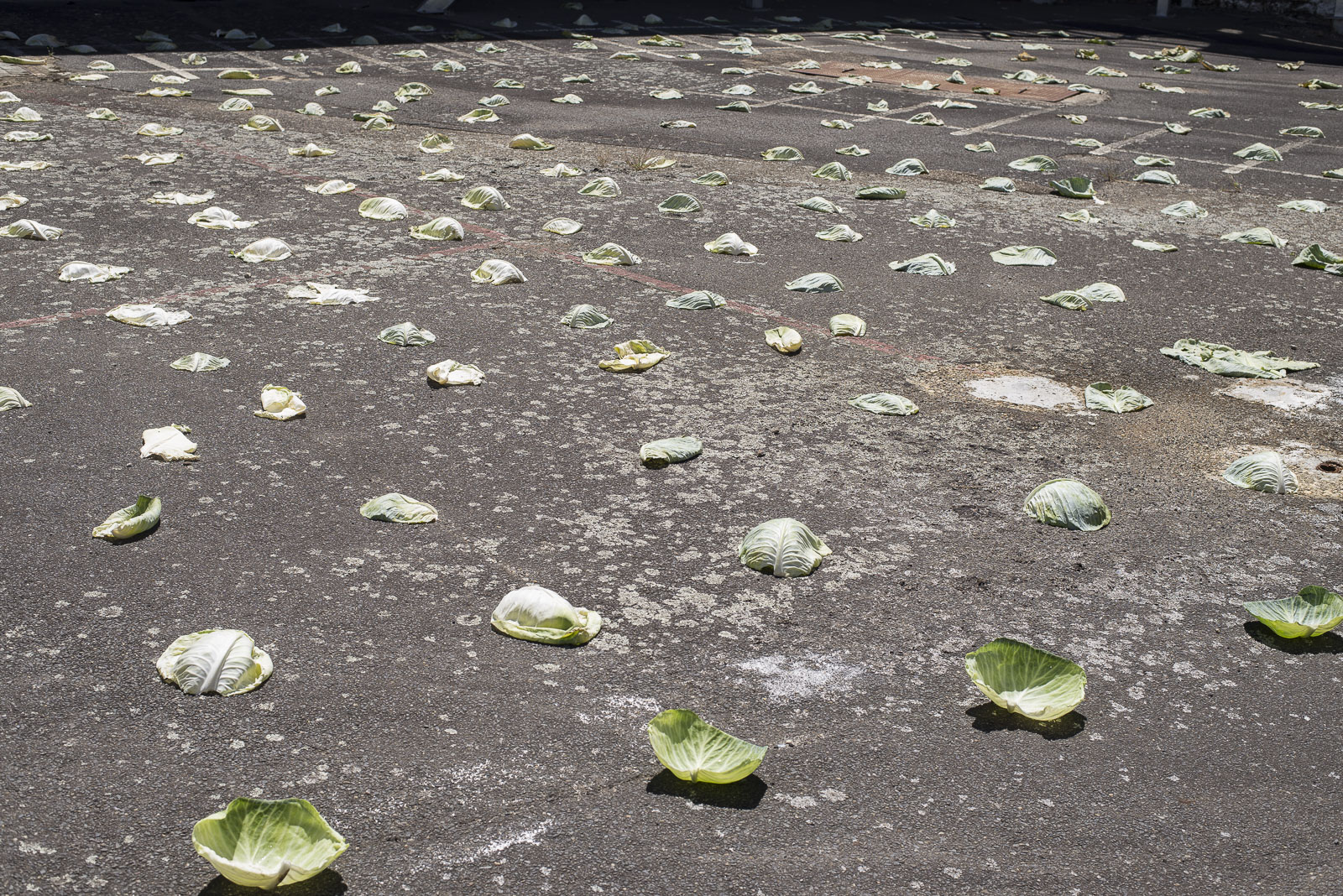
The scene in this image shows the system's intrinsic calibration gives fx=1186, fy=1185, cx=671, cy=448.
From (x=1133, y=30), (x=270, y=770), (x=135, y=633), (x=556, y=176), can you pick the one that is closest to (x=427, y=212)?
(x=556, y=176)

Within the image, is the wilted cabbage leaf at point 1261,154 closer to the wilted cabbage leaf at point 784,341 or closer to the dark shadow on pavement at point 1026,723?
the wilted cabbage leaf at point 784,341

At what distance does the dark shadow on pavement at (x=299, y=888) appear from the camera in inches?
77.8

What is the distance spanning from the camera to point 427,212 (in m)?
6.19

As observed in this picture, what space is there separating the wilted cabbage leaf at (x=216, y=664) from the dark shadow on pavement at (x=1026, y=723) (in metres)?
1.51

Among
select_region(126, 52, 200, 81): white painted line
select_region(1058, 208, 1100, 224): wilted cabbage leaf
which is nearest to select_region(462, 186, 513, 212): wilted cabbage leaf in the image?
select_region(1058, 208, 1100, 224): wilted cabbage leaf

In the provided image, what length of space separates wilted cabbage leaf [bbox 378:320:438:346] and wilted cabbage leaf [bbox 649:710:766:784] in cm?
248

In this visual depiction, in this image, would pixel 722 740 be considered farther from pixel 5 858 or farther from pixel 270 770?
pixel 5 858

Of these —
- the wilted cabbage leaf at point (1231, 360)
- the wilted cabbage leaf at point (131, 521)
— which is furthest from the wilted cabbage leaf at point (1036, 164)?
the wilted cabbage leaf at point (131, 521)

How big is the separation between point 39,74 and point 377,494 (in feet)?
27.7

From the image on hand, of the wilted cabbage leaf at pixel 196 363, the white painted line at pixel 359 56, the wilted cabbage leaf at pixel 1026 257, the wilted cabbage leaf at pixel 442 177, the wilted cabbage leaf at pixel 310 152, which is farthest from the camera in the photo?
the white painted line at pixel 359 56

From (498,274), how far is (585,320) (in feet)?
2.17

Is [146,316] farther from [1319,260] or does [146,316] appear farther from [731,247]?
[1319,260]

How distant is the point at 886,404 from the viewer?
3.98 m

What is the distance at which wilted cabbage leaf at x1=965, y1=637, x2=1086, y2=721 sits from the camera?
2.45 m
